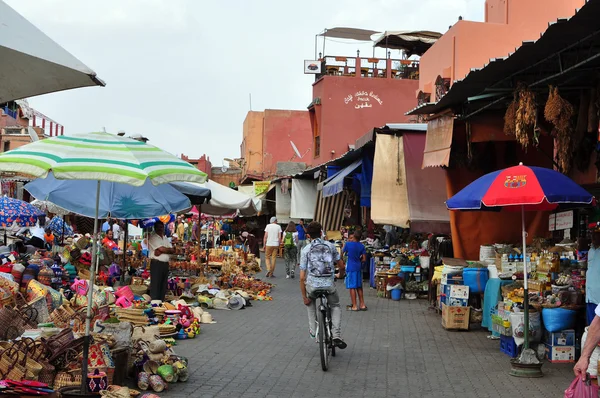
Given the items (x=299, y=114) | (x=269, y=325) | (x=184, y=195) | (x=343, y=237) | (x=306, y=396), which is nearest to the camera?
(x=306, y=396)

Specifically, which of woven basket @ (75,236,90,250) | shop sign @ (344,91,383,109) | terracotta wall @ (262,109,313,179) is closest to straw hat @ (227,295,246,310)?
woven basket @ (75,236,90,250)

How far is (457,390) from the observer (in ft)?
24.8

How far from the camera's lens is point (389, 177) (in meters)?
15.7

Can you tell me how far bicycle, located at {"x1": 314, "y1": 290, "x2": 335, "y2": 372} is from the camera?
27.2 feet

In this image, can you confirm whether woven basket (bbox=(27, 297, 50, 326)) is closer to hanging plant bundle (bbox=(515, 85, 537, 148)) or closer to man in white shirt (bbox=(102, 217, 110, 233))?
hanging plant bundle (bbox=(515, 85, 537, 148))

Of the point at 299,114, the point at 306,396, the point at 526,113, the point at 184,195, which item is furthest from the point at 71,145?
the point at 299,114

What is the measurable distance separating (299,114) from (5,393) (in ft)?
139

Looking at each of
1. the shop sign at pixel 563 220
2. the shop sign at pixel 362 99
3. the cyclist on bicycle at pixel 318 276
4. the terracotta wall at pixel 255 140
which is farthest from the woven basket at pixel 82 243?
the terracotta wall at pixel 255 140

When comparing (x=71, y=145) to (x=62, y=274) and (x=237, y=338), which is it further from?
(x=62, y=274)

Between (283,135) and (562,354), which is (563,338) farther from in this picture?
(283,135)

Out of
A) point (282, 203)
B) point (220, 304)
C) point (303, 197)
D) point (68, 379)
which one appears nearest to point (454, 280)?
point (220, 304)

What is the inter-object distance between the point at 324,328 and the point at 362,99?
88.8 feet

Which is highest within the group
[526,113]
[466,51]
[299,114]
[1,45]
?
[299,114]

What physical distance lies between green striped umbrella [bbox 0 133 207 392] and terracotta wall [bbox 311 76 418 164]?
90.6ft
